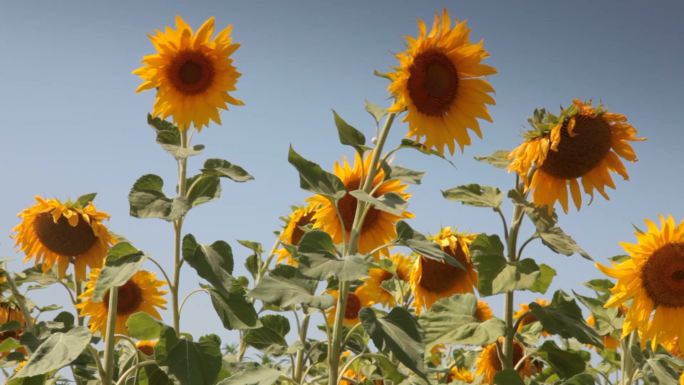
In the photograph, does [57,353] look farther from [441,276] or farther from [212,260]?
[441,276]

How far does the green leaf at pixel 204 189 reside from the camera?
9.98 ft

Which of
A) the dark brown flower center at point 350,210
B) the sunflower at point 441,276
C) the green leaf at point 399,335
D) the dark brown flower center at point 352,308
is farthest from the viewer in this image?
the dark brown flower center at point 352,308

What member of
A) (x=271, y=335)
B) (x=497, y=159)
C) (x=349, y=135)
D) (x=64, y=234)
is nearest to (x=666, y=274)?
(x=497, y=159)

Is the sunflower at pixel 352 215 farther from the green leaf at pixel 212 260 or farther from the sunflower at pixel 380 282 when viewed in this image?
the sunflower at pixel 380 282

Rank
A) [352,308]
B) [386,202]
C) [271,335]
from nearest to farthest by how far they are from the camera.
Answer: [386,202] → [271,335] → [352,308]

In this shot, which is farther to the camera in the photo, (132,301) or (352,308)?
(352,308)

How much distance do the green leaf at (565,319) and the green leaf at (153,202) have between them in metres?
1.45

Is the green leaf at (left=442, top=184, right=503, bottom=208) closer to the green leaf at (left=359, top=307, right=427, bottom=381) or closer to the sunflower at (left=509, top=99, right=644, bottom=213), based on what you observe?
the sunflower at (left=509, top=99, right=644, bottom=213)

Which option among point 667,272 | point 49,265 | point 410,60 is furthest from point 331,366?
point 49,265

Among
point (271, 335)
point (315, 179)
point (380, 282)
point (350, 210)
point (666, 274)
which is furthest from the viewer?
point (380, 282)

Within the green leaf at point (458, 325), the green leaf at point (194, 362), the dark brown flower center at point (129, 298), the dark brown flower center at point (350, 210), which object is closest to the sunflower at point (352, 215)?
the dark brown flower center at point (350, 210)

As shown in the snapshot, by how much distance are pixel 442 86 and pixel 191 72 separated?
1.09 meters

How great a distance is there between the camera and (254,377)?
2.81 metres

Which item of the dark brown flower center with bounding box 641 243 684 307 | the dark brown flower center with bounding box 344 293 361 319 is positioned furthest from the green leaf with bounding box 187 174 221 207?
the dark brown flower center with bounding box 344 293 361 319
